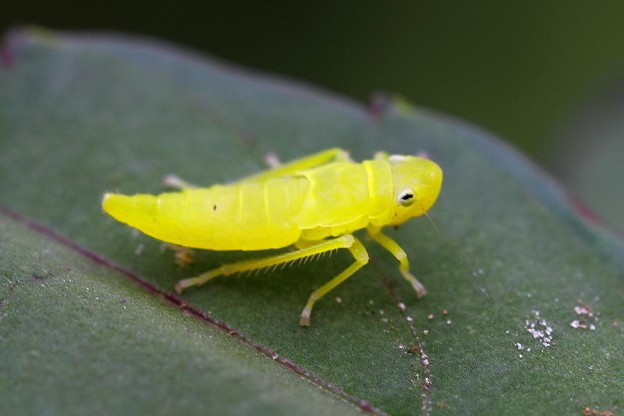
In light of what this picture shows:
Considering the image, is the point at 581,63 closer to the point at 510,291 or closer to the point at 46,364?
the point at 510,291

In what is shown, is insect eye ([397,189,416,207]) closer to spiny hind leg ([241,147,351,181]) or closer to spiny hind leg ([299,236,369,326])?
spiny hind leg ([299,236,369,326])

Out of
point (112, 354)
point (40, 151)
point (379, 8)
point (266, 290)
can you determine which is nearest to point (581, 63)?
point (379, 8)

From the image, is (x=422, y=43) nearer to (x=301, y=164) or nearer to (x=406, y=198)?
(x=301, y=164)

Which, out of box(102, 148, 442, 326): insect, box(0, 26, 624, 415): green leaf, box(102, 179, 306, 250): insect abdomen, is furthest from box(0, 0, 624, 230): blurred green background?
box(102, 179, 306, 250): insect abdomen

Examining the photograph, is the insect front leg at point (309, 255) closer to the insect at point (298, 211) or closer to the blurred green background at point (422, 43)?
the insect at point (298, 211)

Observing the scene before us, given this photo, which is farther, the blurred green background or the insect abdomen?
the blurred green background

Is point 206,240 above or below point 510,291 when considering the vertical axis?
below

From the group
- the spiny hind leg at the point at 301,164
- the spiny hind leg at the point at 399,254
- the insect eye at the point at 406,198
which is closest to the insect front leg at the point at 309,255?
the spiny hind leg at the point at 399,254
